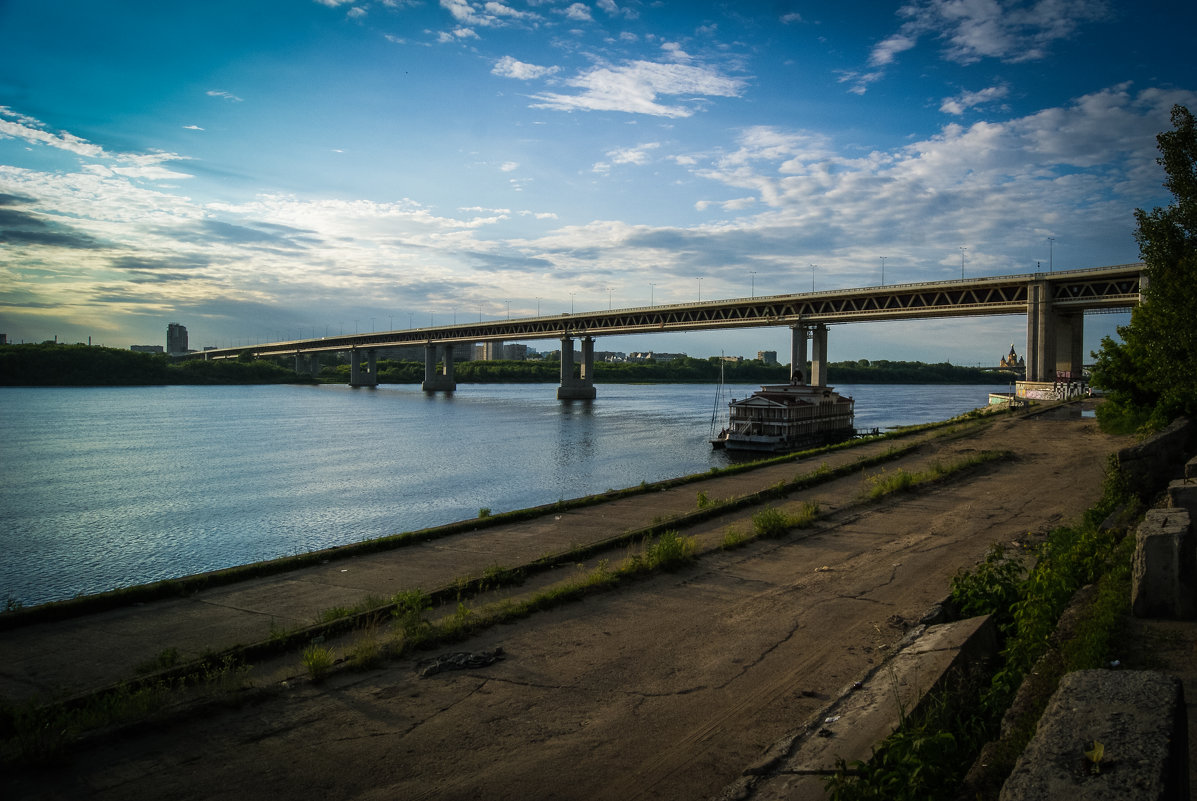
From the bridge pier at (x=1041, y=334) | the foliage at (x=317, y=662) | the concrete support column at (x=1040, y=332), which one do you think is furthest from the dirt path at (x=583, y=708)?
the concrete support column at (x=1040, y=332)

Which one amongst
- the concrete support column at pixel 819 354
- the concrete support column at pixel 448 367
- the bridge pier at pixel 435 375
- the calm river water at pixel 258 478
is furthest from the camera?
the concrete support column at pixel 448 367

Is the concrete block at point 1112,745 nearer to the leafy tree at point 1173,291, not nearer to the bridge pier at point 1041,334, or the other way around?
the leafy tree at point 1173,291

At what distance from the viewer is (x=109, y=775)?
5988mm

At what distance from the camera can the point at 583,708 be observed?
7.21m

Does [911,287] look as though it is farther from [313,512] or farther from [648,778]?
[648,778]

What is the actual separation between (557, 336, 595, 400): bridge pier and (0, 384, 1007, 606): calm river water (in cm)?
3827

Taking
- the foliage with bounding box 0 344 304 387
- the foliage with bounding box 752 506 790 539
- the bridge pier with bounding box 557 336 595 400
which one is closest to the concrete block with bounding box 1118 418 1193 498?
the foliage with bounding box 752 506 790 539

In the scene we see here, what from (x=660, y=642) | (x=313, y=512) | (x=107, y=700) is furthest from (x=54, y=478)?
(x=660, y=642)

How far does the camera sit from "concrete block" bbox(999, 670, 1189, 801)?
3.32 metres

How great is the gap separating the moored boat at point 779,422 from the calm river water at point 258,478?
108 inches

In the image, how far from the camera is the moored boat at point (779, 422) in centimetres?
5184

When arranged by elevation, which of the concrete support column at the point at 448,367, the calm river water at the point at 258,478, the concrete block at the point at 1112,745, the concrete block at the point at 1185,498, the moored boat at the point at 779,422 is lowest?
the calm river water at the point at 258,478

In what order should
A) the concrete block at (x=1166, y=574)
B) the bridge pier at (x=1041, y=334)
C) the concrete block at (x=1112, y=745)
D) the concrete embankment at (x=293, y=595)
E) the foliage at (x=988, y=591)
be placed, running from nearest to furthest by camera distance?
the concrete block at (x=1112, y=745) < the concrete block at (x=1166, y=574) < the foliage at (x=988, y=591) < the concrete embankment at (x=293, y=595) < the bridge pier at (x=1041, y=334)

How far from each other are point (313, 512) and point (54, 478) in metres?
19.2
